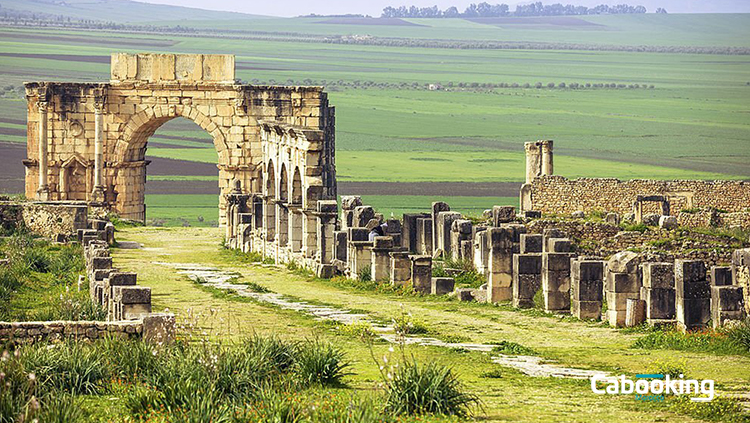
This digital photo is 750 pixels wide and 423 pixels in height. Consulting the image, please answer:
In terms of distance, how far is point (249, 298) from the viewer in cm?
2906

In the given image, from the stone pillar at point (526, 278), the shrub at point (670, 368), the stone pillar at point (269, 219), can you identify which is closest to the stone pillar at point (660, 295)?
the stone pillar at point (526, 278)

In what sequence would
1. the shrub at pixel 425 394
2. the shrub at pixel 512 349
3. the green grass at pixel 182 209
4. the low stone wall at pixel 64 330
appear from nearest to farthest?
the shrub at pixel 425 394 < the low stone wall at pixel 64 330 < the shrub at pixel 512 349 < the green grass at pixel 182 209

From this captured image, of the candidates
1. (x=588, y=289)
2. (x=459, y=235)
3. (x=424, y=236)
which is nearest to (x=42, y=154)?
(x=424, y=236)

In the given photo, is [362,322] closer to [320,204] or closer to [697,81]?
[320,204]

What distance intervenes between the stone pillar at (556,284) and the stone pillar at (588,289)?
0.89 metres

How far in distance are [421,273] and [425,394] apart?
13821 mm

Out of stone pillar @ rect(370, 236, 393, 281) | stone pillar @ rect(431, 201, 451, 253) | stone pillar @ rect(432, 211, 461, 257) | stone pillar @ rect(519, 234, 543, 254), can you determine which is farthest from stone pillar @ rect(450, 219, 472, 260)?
stone pillar @ rect(519, 234, 543, 254)

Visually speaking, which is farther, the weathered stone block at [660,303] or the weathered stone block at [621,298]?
the weathered stone block at [621,298]

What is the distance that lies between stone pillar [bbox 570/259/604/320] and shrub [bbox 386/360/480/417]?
30.0 feet

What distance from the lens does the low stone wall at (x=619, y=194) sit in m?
49.2

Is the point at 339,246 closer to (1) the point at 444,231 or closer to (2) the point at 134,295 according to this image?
(1) the point at 444,231

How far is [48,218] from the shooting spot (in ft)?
134

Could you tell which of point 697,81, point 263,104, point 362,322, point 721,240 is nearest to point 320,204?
point 721,240

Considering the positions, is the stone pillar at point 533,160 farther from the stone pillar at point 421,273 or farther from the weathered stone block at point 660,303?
the weathered stone block at point 660,303
